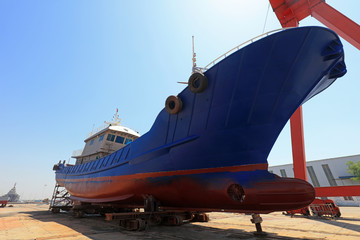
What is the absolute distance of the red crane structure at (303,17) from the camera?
1070 centimetres

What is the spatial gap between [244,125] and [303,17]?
13799 mm

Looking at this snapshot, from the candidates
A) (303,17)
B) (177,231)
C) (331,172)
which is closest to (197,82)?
(177,231)

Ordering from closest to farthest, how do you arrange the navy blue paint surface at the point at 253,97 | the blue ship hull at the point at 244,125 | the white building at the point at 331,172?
the blue ship hull at the point at 244,125
the navy blue paint surface at the point at 253,97
the white building at the point at 331,172

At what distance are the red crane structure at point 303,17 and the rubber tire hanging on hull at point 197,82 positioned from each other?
9725 millimetres

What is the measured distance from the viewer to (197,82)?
602cm

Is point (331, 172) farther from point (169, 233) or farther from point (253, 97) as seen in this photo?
point (169, 233)

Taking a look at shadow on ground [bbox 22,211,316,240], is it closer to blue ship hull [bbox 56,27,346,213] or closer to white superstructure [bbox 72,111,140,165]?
blue ship hull [bbox 56,27,346,213]

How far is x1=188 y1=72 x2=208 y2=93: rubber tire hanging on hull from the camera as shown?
587 centimetres

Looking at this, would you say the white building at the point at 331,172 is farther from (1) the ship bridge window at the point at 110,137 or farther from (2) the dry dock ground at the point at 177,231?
(1) the ship bridge window at the point at 110,137

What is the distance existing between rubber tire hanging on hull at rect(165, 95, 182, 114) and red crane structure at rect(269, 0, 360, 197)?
9.97 m

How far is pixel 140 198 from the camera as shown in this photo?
736 centimetres

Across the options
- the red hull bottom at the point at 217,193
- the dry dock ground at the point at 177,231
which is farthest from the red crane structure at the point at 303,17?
the red hull bottom at the point at 217,193

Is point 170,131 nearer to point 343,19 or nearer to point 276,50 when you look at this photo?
point 276,50

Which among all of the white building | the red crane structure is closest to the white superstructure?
the red crane structure
